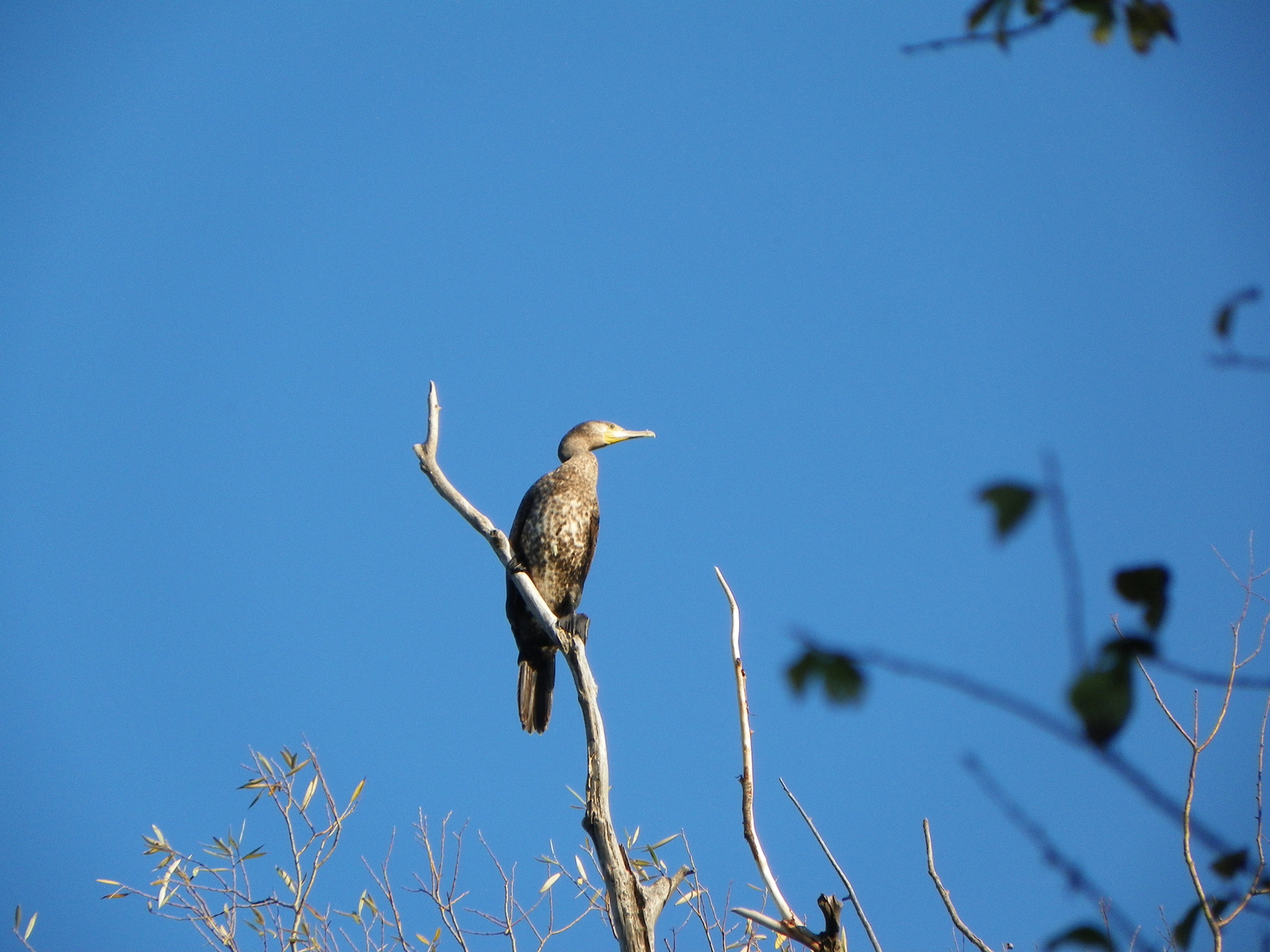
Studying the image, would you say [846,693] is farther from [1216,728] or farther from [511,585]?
[511,585]

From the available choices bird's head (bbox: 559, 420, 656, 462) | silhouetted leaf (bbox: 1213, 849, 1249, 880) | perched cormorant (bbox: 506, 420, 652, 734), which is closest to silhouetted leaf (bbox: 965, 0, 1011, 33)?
silhouetted leaf (bbox: 1213, 849, 1249, 880)

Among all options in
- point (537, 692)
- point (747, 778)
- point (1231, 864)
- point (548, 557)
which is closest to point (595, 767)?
point (747, 778)

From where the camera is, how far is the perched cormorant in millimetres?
5980

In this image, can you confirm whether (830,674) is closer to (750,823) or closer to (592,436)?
(750,823)

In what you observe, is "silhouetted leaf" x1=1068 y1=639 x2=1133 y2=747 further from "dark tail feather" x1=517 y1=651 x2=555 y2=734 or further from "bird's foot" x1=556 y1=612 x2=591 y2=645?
"dark tail feather" x1=517 y1=651 x2=555 y2=734

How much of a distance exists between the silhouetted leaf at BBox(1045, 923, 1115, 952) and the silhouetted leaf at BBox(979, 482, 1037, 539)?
1.53ft

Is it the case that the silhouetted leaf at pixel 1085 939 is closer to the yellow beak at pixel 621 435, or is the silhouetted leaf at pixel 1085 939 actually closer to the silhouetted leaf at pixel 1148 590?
the silhouetted leaf at pixel 1148 590

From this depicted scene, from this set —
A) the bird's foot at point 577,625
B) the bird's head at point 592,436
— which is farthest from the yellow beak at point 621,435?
the bird's foot at point 577,625

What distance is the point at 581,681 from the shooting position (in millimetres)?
4516

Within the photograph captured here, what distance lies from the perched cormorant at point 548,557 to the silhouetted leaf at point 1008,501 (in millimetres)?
4830

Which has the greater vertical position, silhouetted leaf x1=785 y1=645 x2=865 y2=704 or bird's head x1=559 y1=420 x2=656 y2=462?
bird's head x1=559 y1=420 x2=656 y2=462

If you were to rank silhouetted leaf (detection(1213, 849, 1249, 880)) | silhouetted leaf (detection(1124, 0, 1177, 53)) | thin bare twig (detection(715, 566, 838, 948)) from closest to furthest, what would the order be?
1. silhouetted leaf (detection(1213, 849, 1249, 880))
2. silhouetted leaf (detection(1124, 0, 1177, 53))
3. thin bare twig (detection(715, 566, 838, 948))

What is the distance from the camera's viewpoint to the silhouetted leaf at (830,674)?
1.25 meters

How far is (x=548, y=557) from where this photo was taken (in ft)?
20.6
